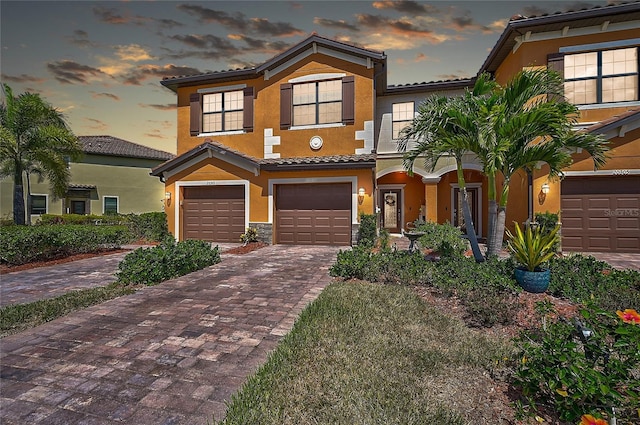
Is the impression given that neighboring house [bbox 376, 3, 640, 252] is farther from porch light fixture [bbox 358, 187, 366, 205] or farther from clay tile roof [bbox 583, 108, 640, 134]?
porch light fixture [bbox 358, 187, 366, 205]

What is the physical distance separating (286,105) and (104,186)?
22.7 meters

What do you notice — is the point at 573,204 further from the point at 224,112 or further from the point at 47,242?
the point at 47,242

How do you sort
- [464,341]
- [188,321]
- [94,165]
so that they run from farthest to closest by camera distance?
[94,165] → [188,321] → [464,341]

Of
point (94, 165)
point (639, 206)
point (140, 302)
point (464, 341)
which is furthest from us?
point (94, 165)

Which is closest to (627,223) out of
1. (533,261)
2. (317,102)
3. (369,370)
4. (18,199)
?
(533,261)

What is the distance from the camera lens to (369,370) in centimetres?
335

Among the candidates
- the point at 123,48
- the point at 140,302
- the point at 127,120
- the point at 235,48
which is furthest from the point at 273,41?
the point at 140,302

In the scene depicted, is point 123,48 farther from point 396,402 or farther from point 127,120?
point 396,402

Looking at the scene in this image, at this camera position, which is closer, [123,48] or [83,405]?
[83,405]

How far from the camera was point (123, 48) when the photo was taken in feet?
37.8

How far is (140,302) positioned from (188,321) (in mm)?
1639

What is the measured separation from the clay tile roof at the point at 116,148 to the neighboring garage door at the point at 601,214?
1285 inches

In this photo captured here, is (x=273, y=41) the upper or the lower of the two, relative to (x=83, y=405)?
upper

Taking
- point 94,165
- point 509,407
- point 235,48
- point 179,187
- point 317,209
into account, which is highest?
point 235,48
